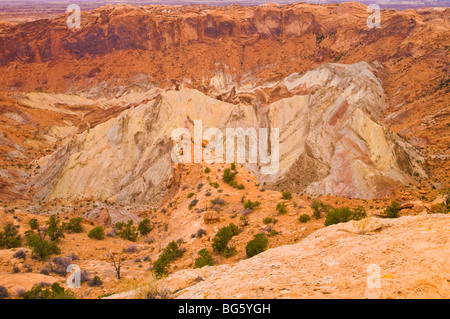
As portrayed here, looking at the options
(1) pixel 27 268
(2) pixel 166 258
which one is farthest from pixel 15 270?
(2) pixel 166 258

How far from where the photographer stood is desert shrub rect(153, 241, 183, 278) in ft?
42.4

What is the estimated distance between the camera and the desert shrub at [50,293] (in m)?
10.5

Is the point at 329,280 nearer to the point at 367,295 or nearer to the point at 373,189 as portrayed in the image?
the point at 367,295

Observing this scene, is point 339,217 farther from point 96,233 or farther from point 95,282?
point 96,233

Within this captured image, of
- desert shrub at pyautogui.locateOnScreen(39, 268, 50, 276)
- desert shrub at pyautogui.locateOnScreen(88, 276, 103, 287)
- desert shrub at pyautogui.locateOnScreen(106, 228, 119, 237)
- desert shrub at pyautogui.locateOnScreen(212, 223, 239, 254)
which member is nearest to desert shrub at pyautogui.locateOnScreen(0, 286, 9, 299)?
desert shrub at pyautogui.locateOnScreen(39, 268, 50, 276)

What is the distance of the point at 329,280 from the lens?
18.5 feet

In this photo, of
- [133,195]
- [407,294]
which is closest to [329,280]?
[407,294]

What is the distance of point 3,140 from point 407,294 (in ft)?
197

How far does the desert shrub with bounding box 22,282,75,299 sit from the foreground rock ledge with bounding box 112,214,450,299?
18.1 ft

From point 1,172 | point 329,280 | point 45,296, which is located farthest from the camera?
point 1,172

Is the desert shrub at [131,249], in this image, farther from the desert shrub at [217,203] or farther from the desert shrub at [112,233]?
the desert shrub at [217,203]

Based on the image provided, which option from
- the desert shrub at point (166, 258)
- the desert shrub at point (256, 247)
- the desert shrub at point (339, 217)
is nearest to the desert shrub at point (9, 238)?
the desert shrub at point (166, 258)

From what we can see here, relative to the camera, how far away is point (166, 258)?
1349 centimetres

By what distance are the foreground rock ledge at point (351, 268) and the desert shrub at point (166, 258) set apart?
4.94m
